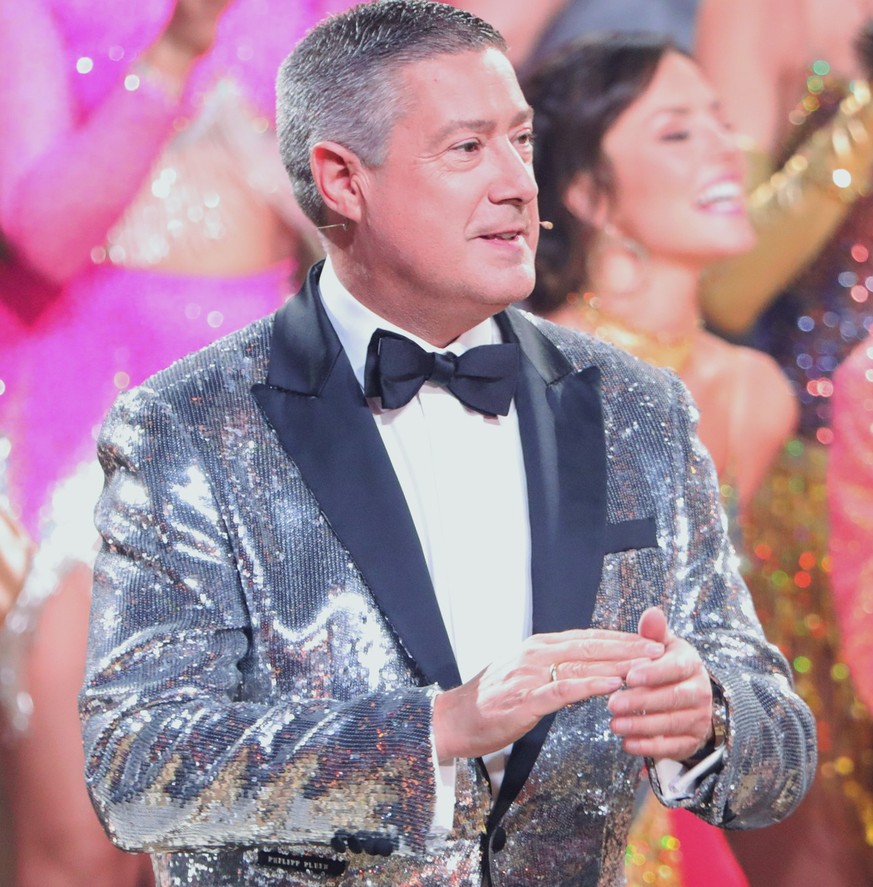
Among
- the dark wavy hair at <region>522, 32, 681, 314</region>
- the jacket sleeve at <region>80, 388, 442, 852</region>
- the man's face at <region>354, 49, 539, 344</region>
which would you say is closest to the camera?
the jacket sleeve at <region>80, 388, 442, 852</region>

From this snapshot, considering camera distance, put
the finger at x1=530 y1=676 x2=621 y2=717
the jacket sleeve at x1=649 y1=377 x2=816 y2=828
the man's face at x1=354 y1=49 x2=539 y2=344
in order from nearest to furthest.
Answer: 1. the finger at x1=530 y1=676 x2=621 y2=717
2. the jacket sleeve at x1=649 y1=377 x2=816 y2=828
3. the man's face at x1=354 y1=49 x2=539 y2=344

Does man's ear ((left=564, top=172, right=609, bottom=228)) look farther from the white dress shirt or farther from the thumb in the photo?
the thumb

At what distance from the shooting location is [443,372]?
67.9 inches

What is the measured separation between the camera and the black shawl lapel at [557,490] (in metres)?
1.59

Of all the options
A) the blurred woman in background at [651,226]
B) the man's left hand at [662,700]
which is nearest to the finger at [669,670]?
the man's left hand at [662,700]

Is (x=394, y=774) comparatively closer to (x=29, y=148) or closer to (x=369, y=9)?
(x=369, y=9)

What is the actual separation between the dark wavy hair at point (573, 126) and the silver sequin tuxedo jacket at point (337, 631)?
1.08 meters

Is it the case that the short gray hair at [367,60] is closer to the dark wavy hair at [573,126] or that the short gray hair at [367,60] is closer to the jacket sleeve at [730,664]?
the jacket sleeve at [730,664]

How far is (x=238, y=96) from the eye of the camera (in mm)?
2682

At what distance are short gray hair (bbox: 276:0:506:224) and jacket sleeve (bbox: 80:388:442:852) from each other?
443 millimetres

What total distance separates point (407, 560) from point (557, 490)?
228mm

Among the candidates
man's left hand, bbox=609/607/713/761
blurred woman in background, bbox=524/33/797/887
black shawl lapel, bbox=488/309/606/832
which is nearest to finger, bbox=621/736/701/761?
man's left hand, bbox=609/607/713/761

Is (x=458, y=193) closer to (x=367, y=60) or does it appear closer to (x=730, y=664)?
(x=367, y=60)

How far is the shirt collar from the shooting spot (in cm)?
177
